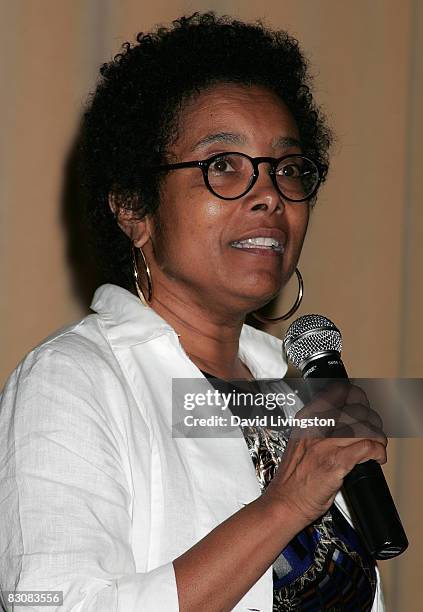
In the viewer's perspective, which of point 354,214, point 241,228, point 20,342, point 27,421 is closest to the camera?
point 27,421

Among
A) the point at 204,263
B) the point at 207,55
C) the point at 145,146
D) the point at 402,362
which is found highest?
the point at 207,55

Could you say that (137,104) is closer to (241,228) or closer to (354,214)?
(241,228)

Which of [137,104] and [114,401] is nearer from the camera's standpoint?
[114,401]

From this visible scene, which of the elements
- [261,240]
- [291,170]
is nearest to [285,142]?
[291,170]

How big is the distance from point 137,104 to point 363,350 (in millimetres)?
1051

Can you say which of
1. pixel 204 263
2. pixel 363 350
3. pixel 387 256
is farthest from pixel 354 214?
pixel 204 263

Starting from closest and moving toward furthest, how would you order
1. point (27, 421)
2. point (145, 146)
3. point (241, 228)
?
1. point (27, 421)
2. point (241, 228)
3. point (145, 146)

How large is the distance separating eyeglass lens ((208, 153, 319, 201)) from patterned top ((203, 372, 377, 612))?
34 cm

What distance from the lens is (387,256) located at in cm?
237

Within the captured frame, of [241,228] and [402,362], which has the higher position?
[241,228]

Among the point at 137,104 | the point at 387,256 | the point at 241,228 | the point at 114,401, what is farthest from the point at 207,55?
the point at 387,256

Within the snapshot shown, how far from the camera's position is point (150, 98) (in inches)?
59.7

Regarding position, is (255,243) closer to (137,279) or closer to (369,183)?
(137,279)

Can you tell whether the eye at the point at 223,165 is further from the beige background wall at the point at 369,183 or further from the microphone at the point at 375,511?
the beige background wall at the point at 369,183
